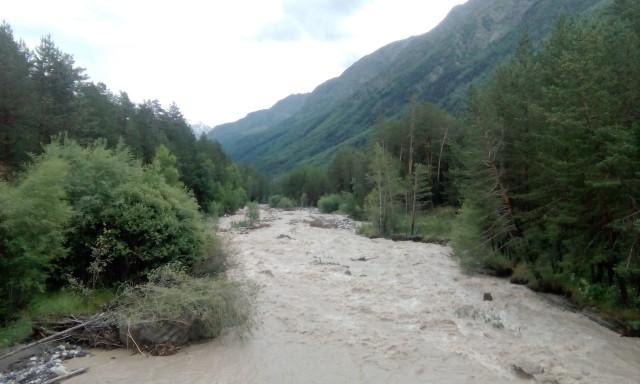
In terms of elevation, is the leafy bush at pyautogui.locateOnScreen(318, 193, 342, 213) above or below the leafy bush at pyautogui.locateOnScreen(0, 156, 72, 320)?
below

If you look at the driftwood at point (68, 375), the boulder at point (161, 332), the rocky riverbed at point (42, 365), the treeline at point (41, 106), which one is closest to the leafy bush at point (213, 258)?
the boulder at point (161, 332)

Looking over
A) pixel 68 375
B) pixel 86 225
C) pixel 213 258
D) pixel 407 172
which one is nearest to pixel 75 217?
pixel 86 225

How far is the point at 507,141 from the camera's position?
24.5 metres

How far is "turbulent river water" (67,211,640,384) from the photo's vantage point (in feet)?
42.4

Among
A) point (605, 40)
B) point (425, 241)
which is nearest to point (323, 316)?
point (605, 40)

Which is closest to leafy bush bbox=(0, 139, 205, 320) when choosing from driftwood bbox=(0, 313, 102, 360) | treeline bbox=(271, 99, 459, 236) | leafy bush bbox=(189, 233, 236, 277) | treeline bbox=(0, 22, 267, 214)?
leafy bush bbox=(189, 233, 236, 277)

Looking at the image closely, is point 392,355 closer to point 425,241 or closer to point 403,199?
point 425,241

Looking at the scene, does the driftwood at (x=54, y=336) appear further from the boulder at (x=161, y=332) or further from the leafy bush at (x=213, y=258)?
the leafy bush at (x=213, y=258)

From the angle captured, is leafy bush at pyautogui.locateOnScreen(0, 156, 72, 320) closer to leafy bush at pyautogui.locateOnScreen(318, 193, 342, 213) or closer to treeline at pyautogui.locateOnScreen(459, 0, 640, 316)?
treeline at pyautogui.locateOnScreen(459, 0, 640, 316)

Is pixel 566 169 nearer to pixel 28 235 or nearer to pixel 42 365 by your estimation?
pixel 42 365

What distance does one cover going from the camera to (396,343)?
1554 centimetres

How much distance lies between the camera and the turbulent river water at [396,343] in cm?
1294

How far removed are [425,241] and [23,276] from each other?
36.9 meters

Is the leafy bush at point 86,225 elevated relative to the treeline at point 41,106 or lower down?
lower down
